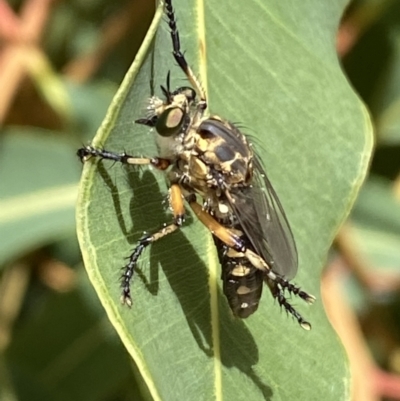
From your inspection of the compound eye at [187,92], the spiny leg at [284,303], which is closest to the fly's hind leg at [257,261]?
the spiny leg at [284,303]

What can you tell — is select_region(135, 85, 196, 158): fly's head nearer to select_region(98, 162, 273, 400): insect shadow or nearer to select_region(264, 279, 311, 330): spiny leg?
select_region(98, 162, 273, 400): insect shadow

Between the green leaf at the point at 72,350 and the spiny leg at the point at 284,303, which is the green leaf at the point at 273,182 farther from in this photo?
the green leaf at the point at 72,350

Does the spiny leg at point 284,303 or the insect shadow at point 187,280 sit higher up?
the insect shadow at point 187,280

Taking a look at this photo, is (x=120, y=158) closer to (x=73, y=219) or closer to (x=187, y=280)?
(x=187, y=280)

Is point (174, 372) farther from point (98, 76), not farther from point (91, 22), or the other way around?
point (91, 22)

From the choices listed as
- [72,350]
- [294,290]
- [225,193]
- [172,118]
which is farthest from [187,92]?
[72,350]

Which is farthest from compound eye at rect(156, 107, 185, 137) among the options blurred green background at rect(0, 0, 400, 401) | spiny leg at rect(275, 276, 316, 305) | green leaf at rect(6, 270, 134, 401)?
green leaf at rect(6, 270, 134, 401)

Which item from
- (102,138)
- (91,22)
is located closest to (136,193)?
(102,138)

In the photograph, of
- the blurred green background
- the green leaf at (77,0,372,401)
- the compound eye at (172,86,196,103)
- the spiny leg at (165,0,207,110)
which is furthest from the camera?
the blurred green background
